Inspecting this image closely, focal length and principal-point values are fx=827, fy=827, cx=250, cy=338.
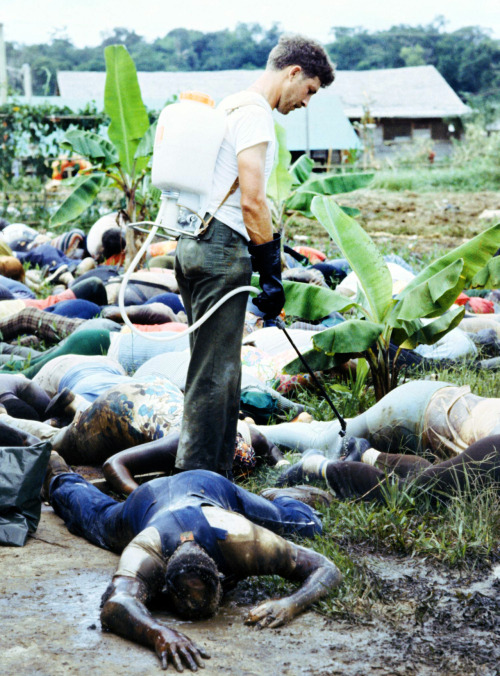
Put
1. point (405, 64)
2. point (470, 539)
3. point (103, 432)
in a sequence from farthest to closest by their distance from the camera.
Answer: point (405, 64)
point (103, 432)
point (470, 539)

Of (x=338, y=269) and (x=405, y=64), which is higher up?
(x=405, y=64)

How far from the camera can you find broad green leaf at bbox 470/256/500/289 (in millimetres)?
5785

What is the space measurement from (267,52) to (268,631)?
50.4 meters

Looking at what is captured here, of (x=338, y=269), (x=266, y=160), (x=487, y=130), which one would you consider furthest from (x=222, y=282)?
(x=487, y=130)

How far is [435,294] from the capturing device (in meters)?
4.77

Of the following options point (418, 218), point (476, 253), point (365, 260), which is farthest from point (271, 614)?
point (418, 218)

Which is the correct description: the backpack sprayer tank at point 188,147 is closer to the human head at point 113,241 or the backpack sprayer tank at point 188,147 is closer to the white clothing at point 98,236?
the human head at point 113,241

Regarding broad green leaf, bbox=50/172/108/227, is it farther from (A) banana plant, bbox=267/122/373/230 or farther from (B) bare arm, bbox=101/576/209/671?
(B) bare arm, bbox=101/576/209/671

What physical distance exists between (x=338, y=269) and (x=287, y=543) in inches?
257

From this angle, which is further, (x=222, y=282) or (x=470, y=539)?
(x=222, y=282)

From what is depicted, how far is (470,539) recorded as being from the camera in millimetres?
3312

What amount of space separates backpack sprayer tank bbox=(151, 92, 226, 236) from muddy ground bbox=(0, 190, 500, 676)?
1464mm

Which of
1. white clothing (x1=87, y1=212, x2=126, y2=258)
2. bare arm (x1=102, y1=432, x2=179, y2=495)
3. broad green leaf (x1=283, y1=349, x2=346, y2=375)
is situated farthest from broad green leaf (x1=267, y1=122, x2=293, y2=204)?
bare arm (x1=102, y1=432, x2=179, y2=495)

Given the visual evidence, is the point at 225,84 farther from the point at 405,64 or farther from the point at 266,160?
the point at 266,160
